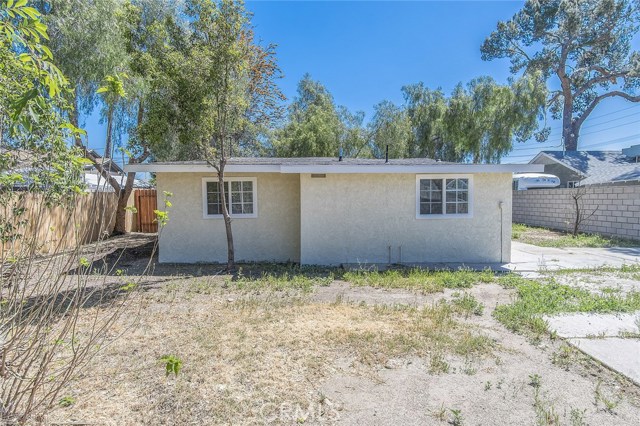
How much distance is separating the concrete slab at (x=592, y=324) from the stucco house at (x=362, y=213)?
3.84 metres

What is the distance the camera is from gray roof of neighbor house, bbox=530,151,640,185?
17130 millimetres

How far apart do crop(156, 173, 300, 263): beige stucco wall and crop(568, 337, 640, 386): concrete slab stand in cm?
643

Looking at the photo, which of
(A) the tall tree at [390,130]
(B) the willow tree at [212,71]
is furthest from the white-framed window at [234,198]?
(A) the tall tree at [390,130]

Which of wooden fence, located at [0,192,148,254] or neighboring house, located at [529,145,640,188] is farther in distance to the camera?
neighboring house, located at [529,145,640,188]

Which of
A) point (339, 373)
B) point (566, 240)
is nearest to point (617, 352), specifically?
point (339, 373)

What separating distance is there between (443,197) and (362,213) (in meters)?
2.01

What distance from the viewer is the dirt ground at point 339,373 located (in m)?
2.92

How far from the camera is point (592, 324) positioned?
484cm

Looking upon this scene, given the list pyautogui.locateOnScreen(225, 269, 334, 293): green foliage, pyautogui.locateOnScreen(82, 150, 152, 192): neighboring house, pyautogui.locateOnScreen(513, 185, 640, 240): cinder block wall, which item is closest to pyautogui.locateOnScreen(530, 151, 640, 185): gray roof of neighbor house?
pyautogui.locateOnScreen(513, 185, 640, 240): cinder block wall

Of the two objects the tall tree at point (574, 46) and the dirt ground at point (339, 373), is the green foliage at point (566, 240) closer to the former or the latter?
the dirt ground at point (339, 373)

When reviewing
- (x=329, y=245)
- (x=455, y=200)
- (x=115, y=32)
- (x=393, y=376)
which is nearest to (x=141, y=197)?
(x=115, y=32)

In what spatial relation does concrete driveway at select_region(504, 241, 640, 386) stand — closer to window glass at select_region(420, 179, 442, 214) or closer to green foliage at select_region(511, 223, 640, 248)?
window glass at select_region(420, 179, 442, 214)

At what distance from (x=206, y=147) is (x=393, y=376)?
6.02m

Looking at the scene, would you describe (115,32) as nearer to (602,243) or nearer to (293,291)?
(293,291)
